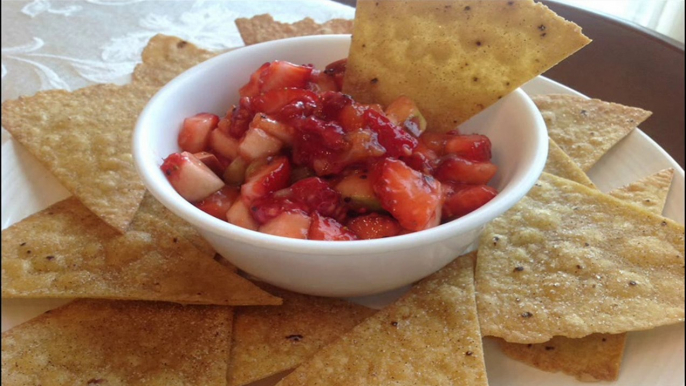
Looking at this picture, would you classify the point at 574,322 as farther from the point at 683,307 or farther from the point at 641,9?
A: the point at 641,9

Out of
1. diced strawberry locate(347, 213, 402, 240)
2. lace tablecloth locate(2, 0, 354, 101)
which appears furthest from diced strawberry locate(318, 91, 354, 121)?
lace tablecloth locate(2, 0, 354, 101)

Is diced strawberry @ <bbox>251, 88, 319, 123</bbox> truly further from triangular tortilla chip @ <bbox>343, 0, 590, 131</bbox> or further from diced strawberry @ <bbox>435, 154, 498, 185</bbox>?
diced strawberry @ <bbox>435, 154, 498, 185</bbox>

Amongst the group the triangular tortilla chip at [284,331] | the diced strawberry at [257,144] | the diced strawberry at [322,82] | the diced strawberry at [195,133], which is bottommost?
the triangular tortilla chip at [284,331]

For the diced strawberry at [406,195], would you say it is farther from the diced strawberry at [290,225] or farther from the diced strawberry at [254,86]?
the diced strawberry at [254,86]

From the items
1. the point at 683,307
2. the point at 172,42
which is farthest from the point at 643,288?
the point at 172,42

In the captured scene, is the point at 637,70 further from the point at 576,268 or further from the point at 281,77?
the point at 281,77

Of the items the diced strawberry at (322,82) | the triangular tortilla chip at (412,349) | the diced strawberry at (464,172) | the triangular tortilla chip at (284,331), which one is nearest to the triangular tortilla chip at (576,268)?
the triangular tortilla chip at (412,349)

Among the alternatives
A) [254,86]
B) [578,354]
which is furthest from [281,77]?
[578,354]
